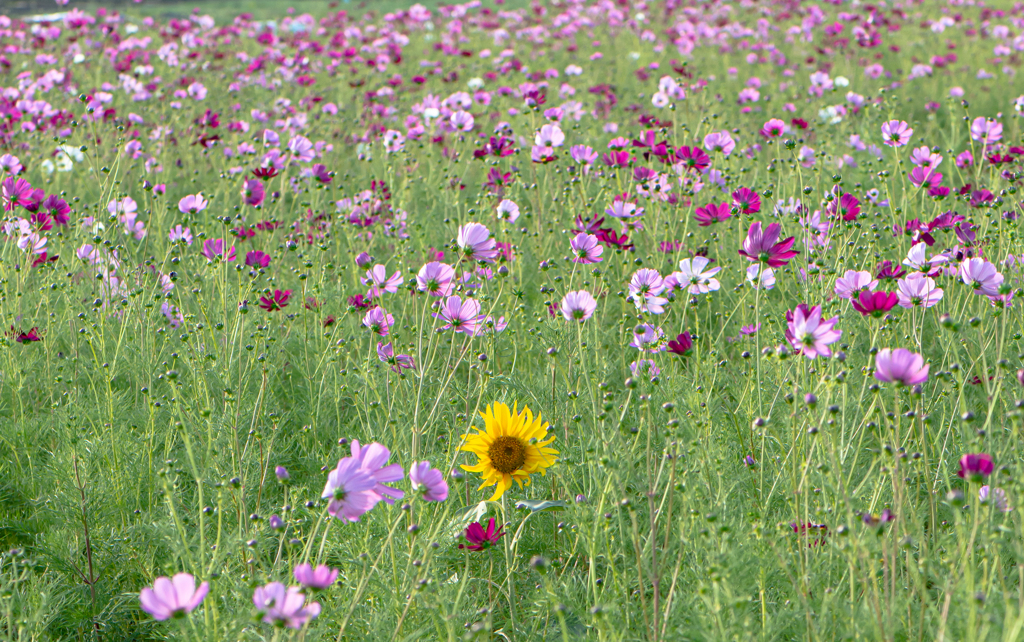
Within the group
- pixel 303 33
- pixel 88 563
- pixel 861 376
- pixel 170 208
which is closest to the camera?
pixel 88 563

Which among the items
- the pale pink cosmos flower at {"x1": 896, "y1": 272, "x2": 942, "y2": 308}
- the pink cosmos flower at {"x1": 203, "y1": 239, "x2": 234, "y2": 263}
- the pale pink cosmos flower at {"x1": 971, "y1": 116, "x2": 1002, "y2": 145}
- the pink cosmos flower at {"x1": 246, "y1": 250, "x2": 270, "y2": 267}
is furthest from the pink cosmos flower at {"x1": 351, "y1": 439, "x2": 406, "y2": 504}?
the pale pink cosmos flower at {"x1": 971, "y1": 116, "x2": 1002, "y2": 145}

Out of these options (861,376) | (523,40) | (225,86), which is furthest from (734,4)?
(861,376)

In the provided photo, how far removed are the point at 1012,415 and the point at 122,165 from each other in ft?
12.7

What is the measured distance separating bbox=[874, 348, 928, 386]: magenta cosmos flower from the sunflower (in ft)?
1.83

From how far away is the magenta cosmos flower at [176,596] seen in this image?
873 mm

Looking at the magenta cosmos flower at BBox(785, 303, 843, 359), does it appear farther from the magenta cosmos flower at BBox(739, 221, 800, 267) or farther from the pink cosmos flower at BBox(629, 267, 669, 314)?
the pink cosmos flower at BBox(629, 267, 669, 314)

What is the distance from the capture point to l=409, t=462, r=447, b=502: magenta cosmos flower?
1129 mm

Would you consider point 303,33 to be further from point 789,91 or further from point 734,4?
point 734,4

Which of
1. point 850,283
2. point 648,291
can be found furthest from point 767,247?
point 648,291

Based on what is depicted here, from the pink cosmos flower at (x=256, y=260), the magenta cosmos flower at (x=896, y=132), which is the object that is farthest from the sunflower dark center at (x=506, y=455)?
the magenta cosmos flower at (x=896, y=132)

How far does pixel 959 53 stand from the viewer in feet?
21.7

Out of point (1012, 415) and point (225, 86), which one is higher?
point (1012, 415)

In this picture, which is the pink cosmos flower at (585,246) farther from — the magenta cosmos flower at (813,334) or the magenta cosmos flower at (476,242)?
the magenta cosmos flower at (813,334)

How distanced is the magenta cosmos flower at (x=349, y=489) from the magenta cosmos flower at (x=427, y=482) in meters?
0.08
